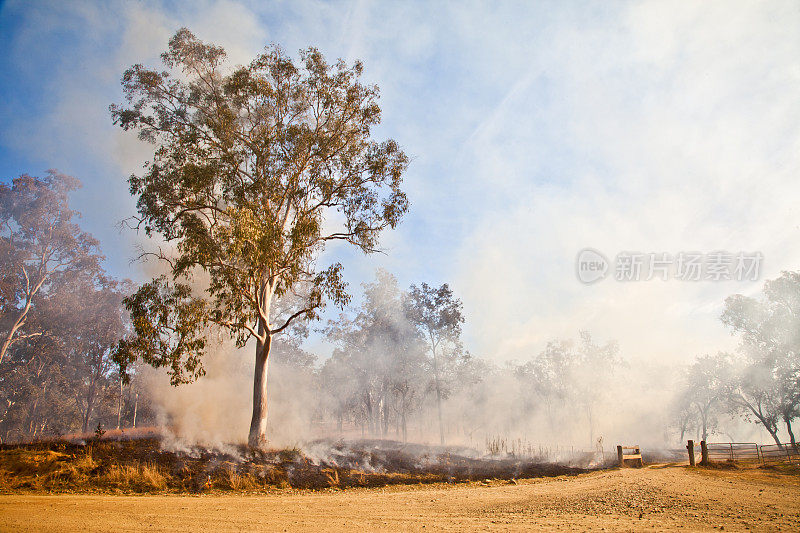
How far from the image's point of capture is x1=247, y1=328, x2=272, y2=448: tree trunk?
13.8 metres

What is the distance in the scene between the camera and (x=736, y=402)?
112 ft

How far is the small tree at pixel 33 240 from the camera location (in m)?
28.8

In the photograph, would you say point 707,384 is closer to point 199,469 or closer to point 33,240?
point 199,469

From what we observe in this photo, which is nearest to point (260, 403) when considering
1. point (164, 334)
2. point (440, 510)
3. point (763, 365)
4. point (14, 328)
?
point (164, 334)

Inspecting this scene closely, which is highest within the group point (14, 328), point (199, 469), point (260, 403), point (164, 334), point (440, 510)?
point (14, 328)

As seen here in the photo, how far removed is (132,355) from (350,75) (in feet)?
43.5

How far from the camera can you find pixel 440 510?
6840 mm

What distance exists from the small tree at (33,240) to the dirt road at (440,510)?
29.3 metres

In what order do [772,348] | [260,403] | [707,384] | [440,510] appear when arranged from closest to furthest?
[440,510]
[260,403]
[772,348]
[707,384]

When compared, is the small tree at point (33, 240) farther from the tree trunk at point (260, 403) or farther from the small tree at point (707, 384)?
the small tree at point (707, 384)

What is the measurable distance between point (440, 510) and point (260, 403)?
9.55 meters

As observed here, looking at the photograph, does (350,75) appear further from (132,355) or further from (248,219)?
(132,355)

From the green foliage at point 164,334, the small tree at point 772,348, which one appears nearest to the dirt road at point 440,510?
the green foliage at point 164,334

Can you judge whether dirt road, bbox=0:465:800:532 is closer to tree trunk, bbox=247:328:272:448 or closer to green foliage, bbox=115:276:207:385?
green foliage, bbox=115:276:207:385
